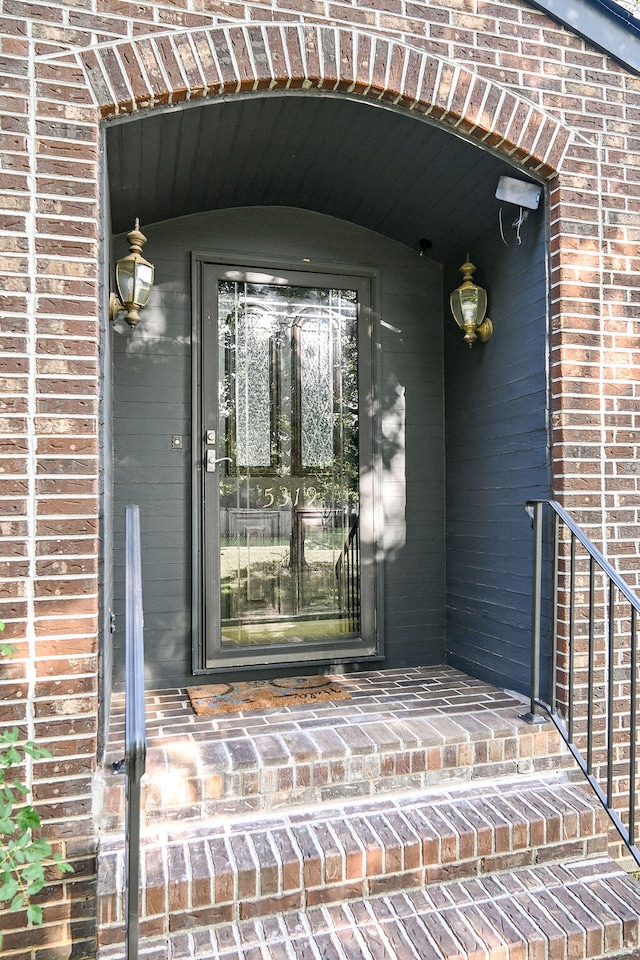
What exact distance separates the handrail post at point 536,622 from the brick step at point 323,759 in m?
0.06

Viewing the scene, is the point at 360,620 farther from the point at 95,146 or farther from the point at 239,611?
the point at 95,146

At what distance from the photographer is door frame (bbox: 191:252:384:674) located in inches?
123

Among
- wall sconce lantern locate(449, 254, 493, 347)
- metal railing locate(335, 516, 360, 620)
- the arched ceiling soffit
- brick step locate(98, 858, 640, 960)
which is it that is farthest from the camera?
metal railing locate(335, 516, 360, 620)

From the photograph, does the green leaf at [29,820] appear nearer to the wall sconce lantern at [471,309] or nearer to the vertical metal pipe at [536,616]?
the vertical metal pipe at [536,616]

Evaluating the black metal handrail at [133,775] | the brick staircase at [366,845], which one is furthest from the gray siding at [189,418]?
the black metal handrail at [133,775]

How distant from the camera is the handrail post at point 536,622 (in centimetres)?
252

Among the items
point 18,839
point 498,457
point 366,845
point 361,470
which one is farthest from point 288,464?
point 18,839

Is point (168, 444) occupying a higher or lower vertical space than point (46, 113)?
lower

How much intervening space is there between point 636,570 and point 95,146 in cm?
249

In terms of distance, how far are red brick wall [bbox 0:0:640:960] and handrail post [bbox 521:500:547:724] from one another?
15 centimetres

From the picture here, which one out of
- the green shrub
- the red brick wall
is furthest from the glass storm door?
the green shrub

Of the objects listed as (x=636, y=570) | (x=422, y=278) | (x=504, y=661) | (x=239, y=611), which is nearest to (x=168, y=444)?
(x=239, y=611)

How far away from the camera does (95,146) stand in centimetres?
206

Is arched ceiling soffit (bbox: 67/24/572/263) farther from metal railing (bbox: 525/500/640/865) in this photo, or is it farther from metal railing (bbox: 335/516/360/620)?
metal railing (bbox: 335/516/360/620)
